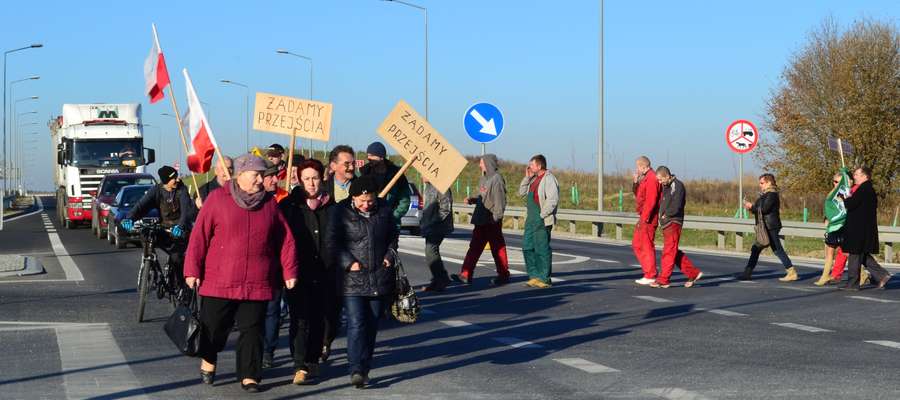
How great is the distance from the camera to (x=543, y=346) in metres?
11.4

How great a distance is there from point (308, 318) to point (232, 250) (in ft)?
3.55

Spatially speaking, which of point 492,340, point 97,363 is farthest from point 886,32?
point 97,363

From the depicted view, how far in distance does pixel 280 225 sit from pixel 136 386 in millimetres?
1450

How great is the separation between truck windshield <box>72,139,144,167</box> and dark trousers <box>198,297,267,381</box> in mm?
30969

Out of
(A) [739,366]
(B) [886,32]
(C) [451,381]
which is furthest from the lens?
(B) [886,32]

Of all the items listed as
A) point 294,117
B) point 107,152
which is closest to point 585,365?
point 294,117

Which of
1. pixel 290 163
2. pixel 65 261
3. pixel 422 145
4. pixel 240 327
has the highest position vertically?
pixel 422 145

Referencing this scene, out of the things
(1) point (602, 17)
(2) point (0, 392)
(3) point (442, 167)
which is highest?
(1) point (602, 17)

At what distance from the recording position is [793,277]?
1911 cm

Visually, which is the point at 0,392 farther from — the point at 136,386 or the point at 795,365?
the point at 795,365

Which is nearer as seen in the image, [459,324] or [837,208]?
[459,324]

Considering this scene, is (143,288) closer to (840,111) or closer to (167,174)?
(167,174)

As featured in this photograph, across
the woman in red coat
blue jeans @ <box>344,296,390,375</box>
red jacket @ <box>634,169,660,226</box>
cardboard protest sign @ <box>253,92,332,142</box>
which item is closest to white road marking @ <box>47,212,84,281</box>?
red jacket @ <box>634,169,660,226</box>

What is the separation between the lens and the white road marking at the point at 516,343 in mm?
11445
